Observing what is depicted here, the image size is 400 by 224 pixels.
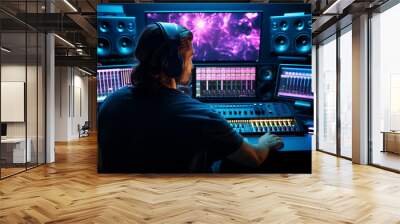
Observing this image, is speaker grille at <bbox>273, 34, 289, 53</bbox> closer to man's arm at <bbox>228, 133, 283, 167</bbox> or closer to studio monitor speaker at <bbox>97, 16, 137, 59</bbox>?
man's arm at <bbox>228, 133, 283, 167</bbox>

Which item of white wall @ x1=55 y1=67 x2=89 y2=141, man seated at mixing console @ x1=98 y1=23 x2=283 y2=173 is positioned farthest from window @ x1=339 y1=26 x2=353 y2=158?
white wall @ x1=55 y1=67 x2=89 y2=141

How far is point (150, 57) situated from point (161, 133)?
1.23m

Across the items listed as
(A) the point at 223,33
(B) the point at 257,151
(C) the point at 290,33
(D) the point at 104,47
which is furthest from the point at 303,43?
(D) the point at 104,47

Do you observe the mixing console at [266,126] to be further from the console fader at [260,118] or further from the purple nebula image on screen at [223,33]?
the purple nebula image on screen at [223,33]

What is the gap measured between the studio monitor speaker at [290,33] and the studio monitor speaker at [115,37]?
235 cm

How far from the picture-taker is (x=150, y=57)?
607 cm

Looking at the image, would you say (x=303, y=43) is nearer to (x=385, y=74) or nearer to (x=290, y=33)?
(x=290, y=33)

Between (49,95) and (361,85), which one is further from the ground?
(361,85)

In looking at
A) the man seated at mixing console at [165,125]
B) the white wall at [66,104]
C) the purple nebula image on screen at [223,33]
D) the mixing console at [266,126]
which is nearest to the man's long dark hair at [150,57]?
the man seated at mixing console at [165,125]

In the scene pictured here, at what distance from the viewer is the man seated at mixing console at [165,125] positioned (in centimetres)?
595

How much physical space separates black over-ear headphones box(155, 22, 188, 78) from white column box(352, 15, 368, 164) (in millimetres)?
3996

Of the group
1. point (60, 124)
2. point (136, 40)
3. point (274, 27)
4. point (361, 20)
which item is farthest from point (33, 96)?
point (60, 124)

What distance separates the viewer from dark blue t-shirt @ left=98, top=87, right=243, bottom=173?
595 cm

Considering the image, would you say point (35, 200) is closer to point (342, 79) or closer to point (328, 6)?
point (328, 6)
